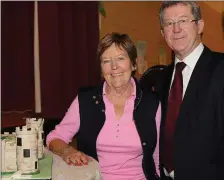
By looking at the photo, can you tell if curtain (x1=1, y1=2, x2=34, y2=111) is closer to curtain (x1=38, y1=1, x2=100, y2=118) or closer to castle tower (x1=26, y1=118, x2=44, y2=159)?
curtain (x1=38, y1=1, x2=100, y2=118)

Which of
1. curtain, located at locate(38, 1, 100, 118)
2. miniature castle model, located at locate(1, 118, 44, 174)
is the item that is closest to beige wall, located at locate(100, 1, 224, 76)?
curtain, located at locate(38, 1, 100, 118)

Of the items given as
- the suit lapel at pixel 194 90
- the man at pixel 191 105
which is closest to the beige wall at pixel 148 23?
the man at pixel 191 105

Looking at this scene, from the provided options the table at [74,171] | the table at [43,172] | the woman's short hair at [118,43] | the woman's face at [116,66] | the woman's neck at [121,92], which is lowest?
the table at [74,171]

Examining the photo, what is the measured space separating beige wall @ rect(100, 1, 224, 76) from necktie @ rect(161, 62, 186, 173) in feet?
9.68

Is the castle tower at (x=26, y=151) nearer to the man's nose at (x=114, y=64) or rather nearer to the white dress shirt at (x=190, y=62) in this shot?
the man's nose at (x=114, y=64)

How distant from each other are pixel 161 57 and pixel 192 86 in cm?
419

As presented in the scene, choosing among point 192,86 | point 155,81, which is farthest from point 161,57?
point 192,86

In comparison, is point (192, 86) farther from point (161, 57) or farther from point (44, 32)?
point (161, 57)

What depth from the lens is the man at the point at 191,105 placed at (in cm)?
160

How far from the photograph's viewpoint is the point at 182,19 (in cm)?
177

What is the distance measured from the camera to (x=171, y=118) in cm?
174

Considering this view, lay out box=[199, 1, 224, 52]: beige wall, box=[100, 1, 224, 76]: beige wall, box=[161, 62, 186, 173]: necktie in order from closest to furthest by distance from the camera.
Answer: box=[161, 62, 186, 173]: necktie < box=[100, 1, 224, 76]: beige wall < box=[199, 1, 224, 52]: beige wall

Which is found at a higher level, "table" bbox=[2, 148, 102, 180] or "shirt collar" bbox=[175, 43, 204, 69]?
"shirt collar" bbox=[175, 43, 204, 69]

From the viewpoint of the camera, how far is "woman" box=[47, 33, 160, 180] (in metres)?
1.77
